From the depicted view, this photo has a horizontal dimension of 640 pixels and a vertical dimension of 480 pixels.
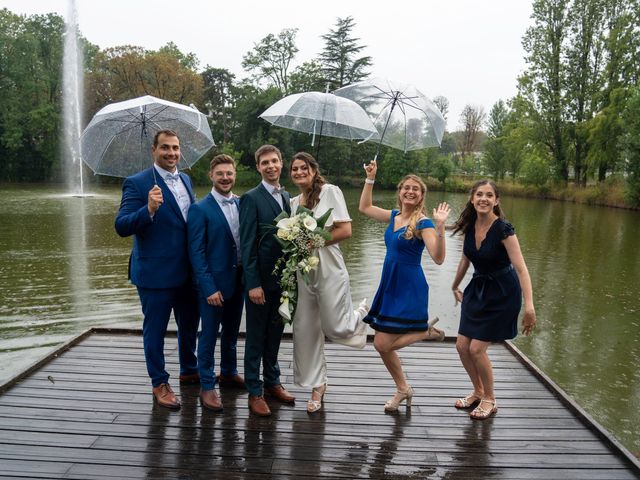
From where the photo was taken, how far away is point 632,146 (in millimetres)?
27828

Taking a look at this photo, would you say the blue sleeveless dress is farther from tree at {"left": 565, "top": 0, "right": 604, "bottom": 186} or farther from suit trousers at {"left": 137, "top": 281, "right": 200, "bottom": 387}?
tree at {"left": 565, "top": 0, "right": 604, "bottom": 186}

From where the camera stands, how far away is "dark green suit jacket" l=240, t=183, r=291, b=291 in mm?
3697

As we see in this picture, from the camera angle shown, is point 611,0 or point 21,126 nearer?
point 611,0

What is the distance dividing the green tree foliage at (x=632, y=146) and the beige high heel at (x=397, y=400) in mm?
28472

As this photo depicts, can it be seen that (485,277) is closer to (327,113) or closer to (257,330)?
(257,330)

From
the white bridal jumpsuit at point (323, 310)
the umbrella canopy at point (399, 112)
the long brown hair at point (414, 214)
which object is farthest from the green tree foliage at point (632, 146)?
the white bridal jumpsuit at point (323, 310)

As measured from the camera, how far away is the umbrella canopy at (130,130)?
3.93 meters

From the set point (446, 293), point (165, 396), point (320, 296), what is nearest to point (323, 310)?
point (320, 296)

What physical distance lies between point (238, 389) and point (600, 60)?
4009 centimetres

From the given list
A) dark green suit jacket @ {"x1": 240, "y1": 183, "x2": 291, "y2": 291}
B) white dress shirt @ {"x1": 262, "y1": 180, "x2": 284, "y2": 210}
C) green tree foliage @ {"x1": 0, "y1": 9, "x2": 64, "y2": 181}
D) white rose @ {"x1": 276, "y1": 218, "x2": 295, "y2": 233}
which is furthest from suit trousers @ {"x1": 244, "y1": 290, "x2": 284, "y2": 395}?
green tree foliage @ {"x1": 0, "y1": 9, "x2": 64, "y2": 181}

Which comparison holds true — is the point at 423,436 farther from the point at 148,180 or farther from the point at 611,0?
the point at 611,0

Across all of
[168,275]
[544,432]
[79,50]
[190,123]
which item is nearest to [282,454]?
[168,275]

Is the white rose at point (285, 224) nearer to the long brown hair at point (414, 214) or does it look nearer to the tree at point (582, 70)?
the long brown hair at point (414, 214)

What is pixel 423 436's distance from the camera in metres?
3.64
